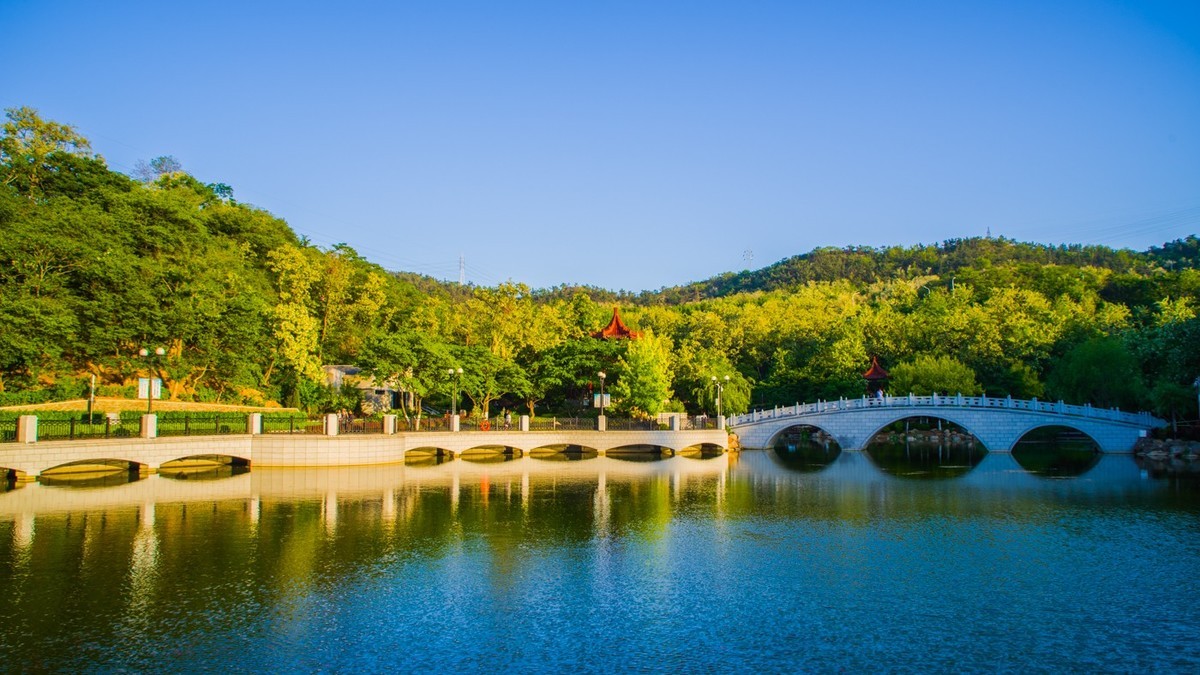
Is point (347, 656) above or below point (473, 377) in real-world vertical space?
below

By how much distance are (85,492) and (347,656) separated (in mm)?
18618

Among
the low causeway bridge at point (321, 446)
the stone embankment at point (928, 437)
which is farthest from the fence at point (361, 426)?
the stone embankment at point (928, 437)

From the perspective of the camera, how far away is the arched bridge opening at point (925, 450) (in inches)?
1475

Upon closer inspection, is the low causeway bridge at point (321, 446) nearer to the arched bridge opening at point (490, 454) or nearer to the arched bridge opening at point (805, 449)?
the arched bridge opening at point (490, 454)

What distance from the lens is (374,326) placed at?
55.8 meters

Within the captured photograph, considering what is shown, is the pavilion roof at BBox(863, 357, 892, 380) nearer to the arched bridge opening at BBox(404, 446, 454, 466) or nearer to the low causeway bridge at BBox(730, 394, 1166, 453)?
the low causeway bridge at BBox(730, 394, 1166, 453)

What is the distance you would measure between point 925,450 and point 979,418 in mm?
7206

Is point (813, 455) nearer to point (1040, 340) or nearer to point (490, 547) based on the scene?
point (1040, 340)

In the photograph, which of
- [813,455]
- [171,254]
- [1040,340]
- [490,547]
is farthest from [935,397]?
[171,254]

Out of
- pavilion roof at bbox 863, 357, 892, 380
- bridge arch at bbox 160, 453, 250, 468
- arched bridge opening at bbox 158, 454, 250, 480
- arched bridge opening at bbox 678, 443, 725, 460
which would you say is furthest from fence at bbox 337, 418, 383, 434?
pavilion roof at bbox 863, 357, 892, 380

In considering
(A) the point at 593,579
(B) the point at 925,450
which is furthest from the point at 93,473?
(B) the point at 925,450

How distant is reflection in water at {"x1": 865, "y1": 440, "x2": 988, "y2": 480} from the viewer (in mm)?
36469

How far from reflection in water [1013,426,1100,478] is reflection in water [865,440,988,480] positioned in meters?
2.37

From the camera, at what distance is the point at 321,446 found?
34125 mm
